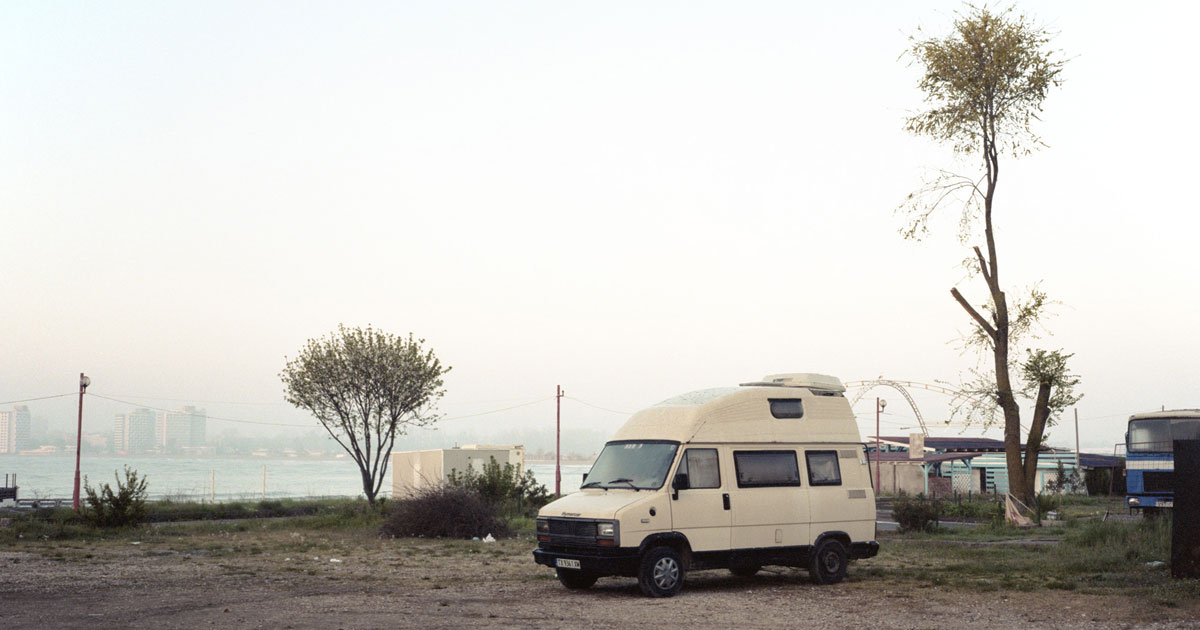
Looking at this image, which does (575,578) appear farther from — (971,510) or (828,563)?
(971,510)

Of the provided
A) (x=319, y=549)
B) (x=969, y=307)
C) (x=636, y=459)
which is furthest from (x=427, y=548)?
(x=969, y=307)

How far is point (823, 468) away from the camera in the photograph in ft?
51.6

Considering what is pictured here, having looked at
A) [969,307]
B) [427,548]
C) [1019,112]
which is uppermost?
[1019,112]

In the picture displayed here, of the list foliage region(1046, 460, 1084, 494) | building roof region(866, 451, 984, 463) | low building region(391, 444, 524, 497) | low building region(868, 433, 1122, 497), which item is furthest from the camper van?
building roof region(866, 451, 984, 463)

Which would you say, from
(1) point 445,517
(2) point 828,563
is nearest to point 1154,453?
(2) point 828,563

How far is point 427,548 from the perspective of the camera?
23312 mm

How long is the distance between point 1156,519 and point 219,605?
16.2 metres

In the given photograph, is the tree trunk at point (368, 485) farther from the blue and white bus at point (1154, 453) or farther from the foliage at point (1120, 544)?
the blue and white bus at point (1154, 453)

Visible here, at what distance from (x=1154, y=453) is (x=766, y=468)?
17.0 m

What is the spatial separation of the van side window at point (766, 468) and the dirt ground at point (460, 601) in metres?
1.50

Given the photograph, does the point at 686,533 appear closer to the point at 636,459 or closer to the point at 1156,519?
the point at 636,459

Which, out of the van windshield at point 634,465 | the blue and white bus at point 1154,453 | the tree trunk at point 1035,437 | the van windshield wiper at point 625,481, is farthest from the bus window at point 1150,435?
the van windshield wiper at point 625,481

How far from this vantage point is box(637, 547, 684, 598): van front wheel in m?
13.8

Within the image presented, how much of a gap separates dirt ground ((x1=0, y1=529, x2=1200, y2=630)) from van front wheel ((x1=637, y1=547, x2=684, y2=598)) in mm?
256
